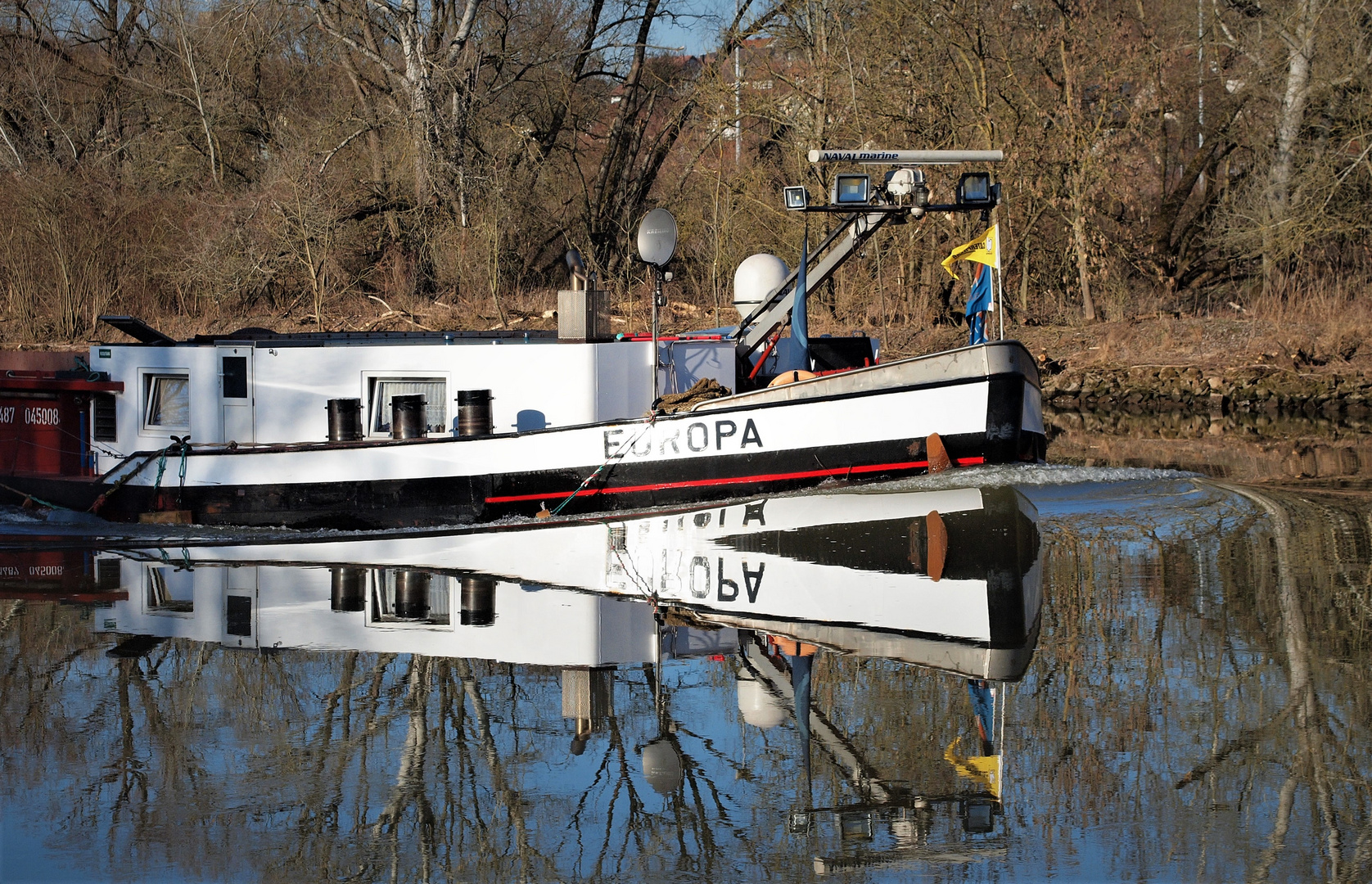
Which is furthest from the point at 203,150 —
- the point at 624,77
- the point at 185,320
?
the point at 624,77

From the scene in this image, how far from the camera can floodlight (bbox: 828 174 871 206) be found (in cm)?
1380

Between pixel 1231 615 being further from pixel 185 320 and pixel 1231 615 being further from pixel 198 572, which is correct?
pixel 185 320

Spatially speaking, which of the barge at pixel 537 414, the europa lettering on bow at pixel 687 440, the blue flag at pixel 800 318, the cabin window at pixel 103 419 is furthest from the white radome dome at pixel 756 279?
the cabin window at pixel 103 419

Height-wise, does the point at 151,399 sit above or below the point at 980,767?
above

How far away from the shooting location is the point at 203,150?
122 ft

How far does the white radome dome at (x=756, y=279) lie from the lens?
16.0 m

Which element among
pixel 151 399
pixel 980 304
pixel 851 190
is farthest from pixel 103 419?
pixel 980 304

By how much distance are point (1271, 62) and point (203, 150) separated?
1030 inches

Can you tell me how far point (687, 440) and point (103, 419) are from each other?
7.05 meters

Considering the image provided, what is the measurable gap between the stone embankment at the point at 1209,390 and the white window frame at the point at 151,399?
17485 millimetres

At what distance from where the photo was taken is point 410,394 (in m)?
15.4

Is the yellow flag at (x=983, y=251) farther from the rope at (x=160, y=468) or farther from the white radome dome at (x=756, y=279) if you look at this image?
the rope at (x=160, y=468)

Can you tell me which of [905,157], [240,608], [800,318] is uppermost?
[905,157]

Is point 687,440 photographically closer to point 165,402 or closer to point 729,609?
point 729,609
